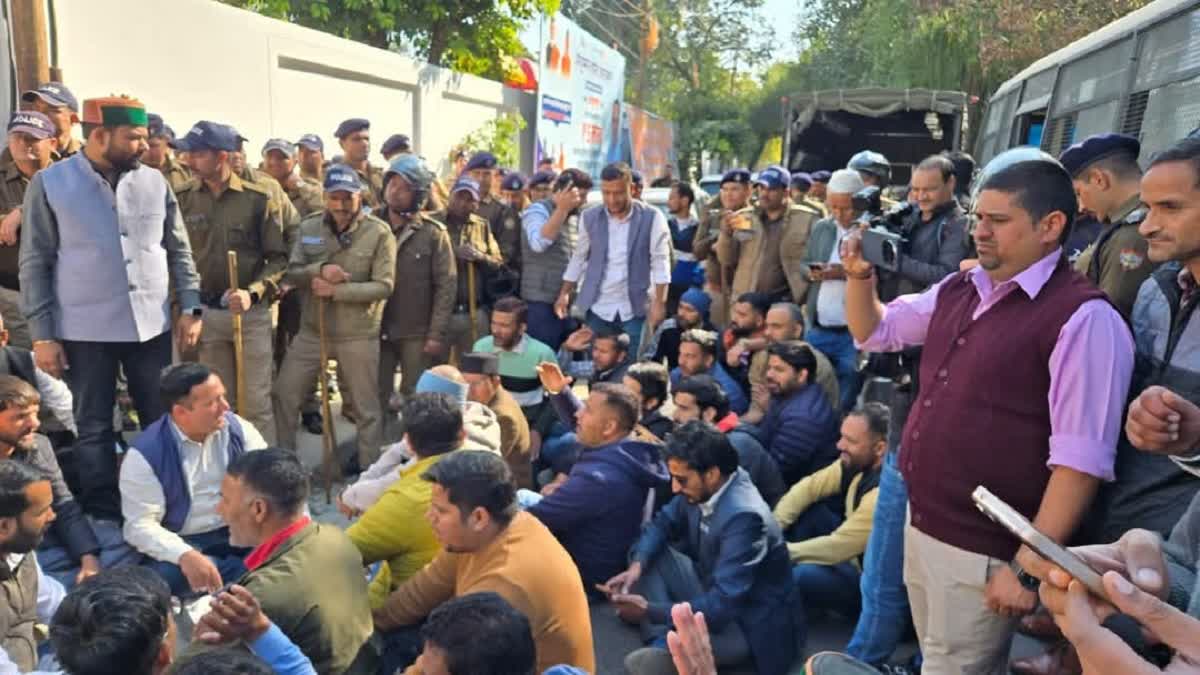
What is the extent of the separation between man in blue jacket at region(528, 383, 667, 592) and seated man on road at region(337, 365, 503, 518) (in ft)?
1.16

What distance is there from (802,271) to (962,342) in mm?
3629

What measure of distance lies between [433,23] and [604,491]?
1233 centimetres

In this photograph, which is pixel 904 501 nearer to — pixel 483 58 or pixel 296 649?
pixel 296 649

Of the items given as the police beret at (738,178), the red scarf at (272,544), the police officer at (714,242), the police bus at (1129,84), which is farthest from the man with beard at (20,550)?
the police beret at (738,178)

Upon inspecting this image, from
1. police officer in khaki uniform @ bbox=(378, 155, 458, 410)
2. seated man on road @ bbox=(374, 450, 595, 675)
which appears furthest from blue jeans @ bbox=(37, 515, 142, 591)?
police officer in khaki uniform @ bbox=(378, 155, 458, 410)

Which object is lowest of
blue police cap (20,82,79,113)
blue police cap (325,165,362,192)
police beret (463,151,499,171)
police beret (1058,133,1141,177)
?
blue police cap (325,165,362,192)

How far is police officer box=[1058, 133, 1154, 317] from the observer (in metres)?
2.56

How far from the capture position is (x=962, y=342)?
2.22m

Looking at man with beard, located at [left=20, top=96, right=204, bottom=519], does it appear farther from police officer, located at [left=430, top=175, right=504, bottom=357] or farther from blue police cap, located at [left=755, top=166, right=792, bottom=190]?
blue police cap, located at [left=755, top=166, right=792, bottom=190]

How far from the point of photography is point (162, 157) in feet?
18.3

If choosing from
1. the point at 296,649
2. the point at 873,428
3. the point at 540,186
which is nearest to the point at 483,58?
the point at 540,186

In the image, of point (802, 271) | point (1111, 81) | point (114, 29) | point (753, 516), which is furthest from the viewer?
point (114, 29)

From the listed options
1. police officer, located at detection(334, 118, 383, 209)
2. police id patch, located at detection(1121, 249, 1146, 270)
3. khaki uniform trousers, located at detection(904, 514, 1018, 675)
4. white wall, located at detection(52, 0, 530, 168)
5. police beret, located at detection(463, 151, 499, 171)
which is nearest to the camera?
khaki uniform trousers, located at detection(904, 514, 1018, 675)

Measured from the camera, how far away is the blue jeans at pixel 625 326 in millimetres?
6008
